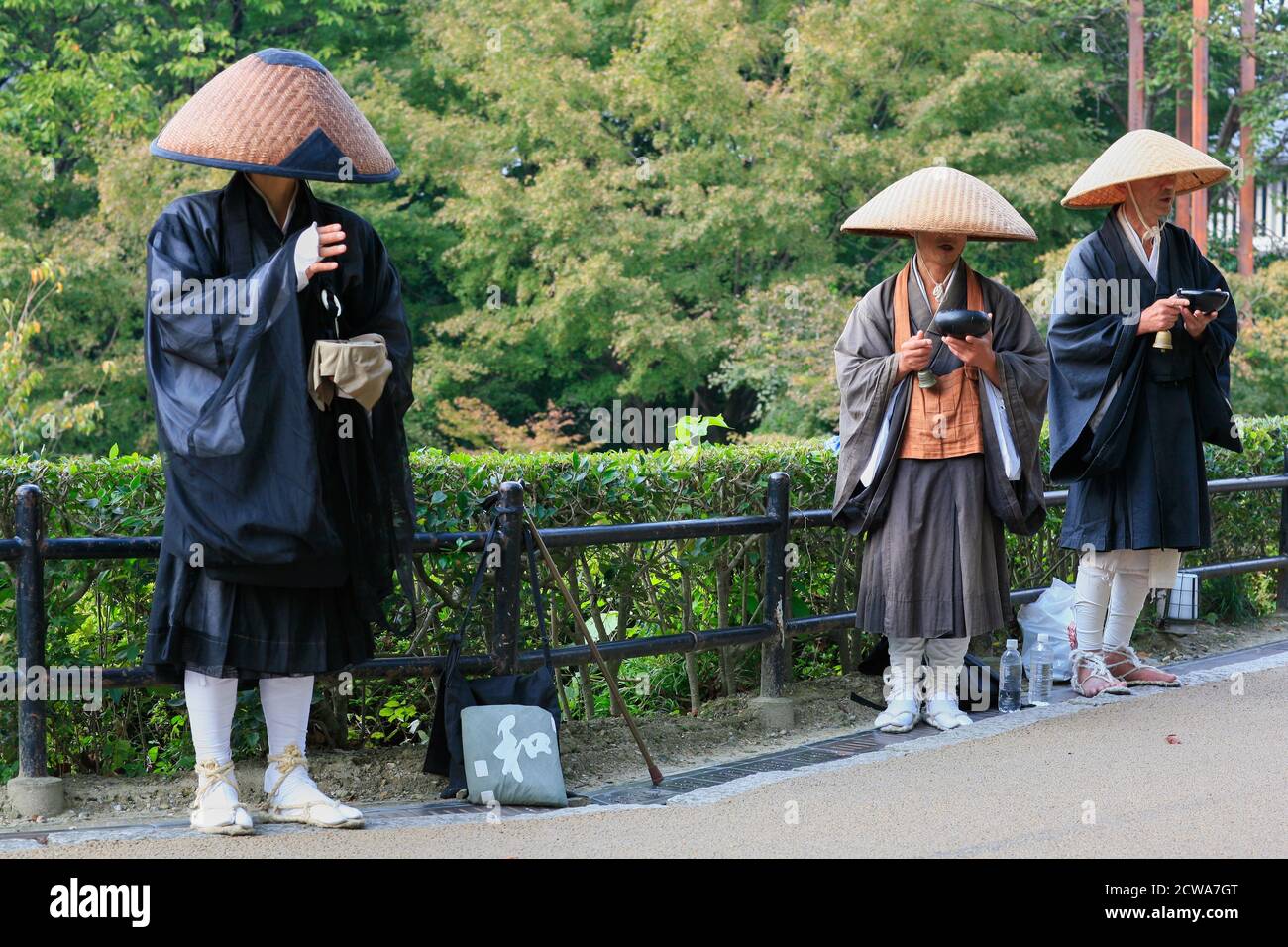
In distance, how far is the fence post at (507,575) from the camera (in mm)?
4676

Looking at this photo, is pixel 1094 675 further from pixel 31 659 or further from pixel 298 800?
pixel 31 659

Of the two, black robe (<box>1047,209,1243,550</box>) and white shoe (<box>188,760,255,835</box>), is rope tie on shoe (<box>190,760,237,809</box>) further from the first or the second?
black robe (<box>1047,209,1243,550</box>)

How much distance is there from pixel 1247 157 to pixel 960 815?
1574cm

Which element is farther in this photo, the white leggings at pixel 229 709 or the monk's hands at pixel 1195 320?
the monk's hands at pixel 1195 320

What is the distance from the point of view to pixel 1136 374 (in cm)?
585

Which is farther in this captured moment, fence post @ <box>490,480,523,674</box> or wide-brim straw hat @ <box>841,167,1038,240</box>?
wide-brim straw hat @ <box>841,167,1038,240</box>

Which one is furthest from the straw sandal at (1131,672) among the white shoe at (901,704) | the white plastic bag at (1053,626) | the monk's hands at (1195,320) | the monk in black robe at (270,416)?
the monk in black robe at (270,416)

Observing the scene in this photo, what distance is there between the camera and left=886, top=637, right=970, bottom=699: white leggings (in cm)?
555

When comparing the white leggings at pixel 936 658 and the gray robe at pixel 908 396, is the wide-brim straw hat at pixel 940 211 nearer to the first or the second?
the gray robe at pixel 908 396

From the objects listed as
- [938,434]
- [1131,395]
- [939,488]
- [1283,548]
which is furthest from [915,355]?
[1283,548]

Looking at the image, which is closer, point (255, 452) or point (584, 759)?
point (255, 452)

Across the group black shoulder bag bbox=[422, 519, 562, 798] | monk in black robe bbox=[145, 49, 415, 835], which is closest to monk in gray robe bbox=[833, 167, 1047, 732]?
black shoulder bag bbox=[422, 519, 562, 798]

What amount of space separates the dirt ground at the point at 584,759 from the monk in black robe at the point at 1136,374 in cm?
122

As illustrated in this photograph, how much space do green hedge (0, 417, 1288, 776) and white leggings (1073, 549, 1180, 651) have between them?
→ 24.8 inches
